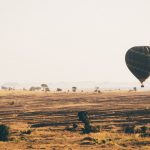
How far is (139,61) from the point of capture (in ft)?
119

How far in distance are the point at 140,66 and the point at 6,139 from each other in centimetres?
1546

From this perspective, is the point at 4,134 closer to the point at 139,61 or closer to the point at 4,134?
the point at 4,134

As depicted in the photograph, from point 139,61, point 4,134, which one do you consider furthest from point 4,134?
point 139,61

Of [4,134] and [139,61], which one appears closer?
[4,134]

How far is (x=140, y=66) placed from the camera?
36.6m

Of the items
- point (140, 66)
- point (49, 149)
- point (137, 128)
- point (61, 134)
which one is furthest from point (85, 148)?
point (140, 66)

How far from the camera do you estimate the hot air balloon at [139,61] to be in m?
35.9

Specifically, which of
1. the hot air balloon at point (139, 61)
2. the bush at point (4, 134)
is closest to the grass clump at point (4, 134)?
the bush at point (4, 134)

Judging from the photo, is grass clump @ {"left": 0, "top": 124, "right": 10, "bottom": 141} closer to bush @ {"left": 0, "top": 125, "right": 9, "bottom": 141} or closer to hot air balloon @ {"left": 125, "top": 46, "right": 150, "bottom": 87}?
bush @ {"left": 0, "top": 125, "right": 9, "bottom": 141}

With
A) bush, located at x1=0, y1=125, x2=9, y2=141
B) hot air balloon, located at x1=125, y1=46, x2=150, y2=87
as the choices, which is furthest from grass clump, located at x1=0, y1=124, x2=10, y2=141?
hot air balloon, located at x1=125, y1=46, x2=150, y2=87

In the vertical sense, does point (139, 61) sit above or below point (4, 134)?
above

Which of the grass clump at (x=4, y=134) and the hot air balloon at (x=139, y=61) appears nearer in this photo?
the grass clump at (x=4, y=134)

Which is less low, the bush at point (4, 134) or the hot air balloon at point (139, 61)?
the hot air balloon at point (139, 61)

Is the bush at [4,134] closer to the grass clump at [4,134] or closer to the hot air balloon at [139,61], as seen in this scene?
the grass clump at [4,134]
